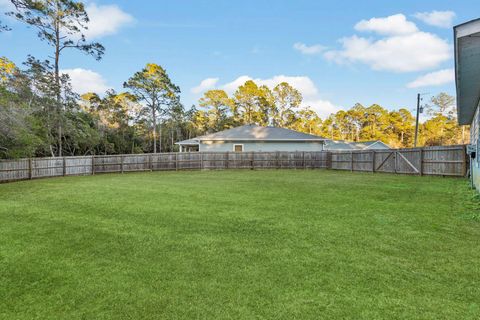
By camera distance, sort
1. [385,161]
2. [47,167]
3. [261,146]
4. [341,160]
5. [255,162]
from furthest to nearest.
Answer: [261,146] → [255,162] → [341,160] → [385,161] → [47,167]

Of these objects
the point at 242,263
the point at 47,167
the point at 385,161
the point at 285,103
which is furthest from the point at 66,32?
the point at 285,103

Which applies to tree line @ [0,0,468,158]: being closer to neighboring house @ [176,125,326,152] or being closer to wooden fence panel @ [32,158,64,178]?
wooden fence panel @ [32,158,64,178]

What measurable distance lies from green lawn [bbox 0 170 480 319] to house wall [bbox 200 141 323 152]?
17.7 metres

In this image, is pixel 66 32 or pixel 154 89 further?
pixel 154 89

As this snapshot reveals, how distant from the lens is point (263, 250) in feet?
11.6

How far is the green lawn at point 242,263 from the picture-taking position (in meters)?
2.23

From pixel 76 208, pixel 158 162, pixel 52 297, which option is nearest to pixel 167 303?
pixel 52 297

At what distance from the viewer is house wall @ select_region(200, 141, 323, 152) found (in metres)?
23.7

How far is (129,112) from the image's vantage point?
3766 cm

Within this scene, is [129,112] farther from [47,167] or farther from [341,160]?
[341,160]

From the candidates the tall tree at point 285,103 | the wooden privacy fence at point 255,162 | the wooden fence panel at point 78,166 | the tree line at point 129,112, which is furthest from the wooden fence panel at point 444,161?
the tall tree at point 285,103

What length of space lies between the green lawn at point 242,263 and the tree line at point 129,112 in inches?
186

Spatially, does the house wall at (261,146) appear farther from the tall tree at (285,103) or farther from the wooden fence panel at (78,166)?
the tall tree at (285,103)

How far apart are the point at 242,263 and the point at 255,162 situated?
1848cm
